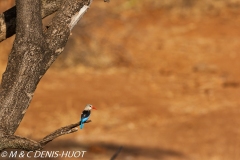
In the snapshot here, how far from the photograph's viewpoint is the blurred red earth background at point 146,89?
844 centimetres

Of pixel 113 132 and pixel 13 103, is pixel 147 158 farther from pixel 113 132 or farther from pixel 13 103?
pixel 13 103

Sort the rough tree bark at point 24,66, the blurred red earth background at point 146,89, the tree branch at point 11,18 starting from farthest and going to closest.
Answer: the blurred red earth background at point 146,89, the tree branch at point 11,18, the rough tree bark at point 24,66

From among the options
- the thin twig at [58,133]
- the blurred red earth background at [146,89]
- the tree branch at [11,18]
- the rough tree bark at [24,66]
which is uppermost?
the blurred red earth background at [146,89]

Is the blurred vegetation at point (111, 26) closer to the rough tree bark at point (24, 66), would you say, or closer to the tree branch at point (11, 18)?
the tree branch at point (11, 18)

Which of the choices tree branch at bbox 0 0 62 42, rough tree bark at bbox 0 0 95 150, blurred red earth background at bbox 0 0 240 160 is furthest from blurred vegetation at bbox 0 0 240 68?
rough tree bark at bbox 0 0 95 150

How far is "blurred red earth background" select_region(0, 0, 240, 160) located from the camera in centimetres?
844

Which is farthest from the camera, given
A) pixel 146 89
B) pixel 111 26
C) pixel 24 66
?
pixel 111 26

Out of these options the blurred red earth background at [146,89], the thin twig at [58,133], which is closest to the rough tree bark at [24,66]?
the thin twig at [58,133]

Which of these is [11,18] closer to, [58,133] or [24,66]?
[24,66]

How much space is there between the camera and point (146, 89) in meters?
11.4

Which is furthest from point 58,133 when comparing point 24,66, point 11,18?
point 11,18

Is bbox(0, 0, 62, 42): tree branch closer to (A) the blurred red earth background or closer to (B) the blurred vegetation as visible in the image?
(A) the blurred red earth background

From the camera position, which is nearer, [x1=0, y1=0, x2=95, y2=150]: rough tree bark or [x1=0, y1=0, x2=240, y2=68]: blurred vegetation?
[x1=0, y1=0, x2=95, y2=150]: rough tree bark

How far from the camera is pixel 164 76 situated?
12414 mm
